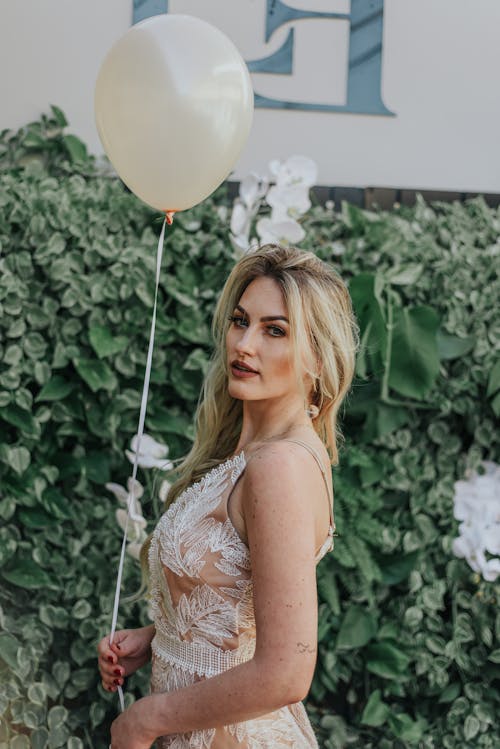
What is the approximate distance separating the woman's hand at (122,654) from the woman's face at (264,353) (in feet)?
1.76

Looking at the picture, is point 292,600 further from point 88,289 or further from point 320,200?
point 320,200

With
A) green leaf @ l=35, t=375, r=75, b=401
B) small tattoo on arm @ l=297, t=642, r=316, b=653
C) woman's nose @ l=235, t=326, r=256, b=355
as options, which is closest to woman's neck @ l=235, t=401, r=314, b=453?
woman's nose @ l=235, t=326, r=256, b=355

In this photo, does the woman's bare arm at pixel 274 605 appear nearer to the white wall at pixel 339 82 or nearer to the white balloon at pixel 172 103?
the white balloon at pixel 172 103

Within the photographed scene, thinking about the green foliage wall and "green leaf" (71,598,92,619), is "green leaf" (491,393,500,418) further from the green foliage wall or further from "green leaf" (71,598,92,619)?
"green leaf" (71,598,92,619)

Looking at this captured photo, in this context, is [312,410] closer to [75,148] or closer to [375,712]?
[375,712]

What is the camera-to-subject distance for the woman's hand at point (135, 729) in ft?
4.69

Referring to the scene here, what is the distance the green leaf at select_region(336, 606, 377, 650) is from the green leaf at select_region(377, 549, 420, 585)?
0.12 meters

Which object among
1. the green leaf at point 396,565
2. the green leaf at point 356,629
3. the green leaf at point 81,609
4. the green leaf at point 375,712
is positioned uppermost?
the green leaf at point 396,565

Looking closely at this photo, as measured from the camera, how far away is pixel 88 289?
2.81 m

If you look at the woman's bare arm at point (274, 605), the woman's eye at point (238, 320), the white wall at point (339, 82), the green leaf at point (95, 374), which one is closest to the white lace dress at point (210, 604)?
the woman's bare arm at point (274, 605)

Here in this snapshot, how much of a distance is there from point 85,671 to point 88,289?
1.13 meters

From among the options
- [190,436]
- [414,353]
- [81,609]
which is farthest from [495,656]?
[81,609]

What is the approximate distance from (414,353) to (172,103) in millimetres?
1435

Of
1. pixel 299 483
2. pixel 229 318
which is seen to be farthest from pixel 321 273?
pixel 299 483
